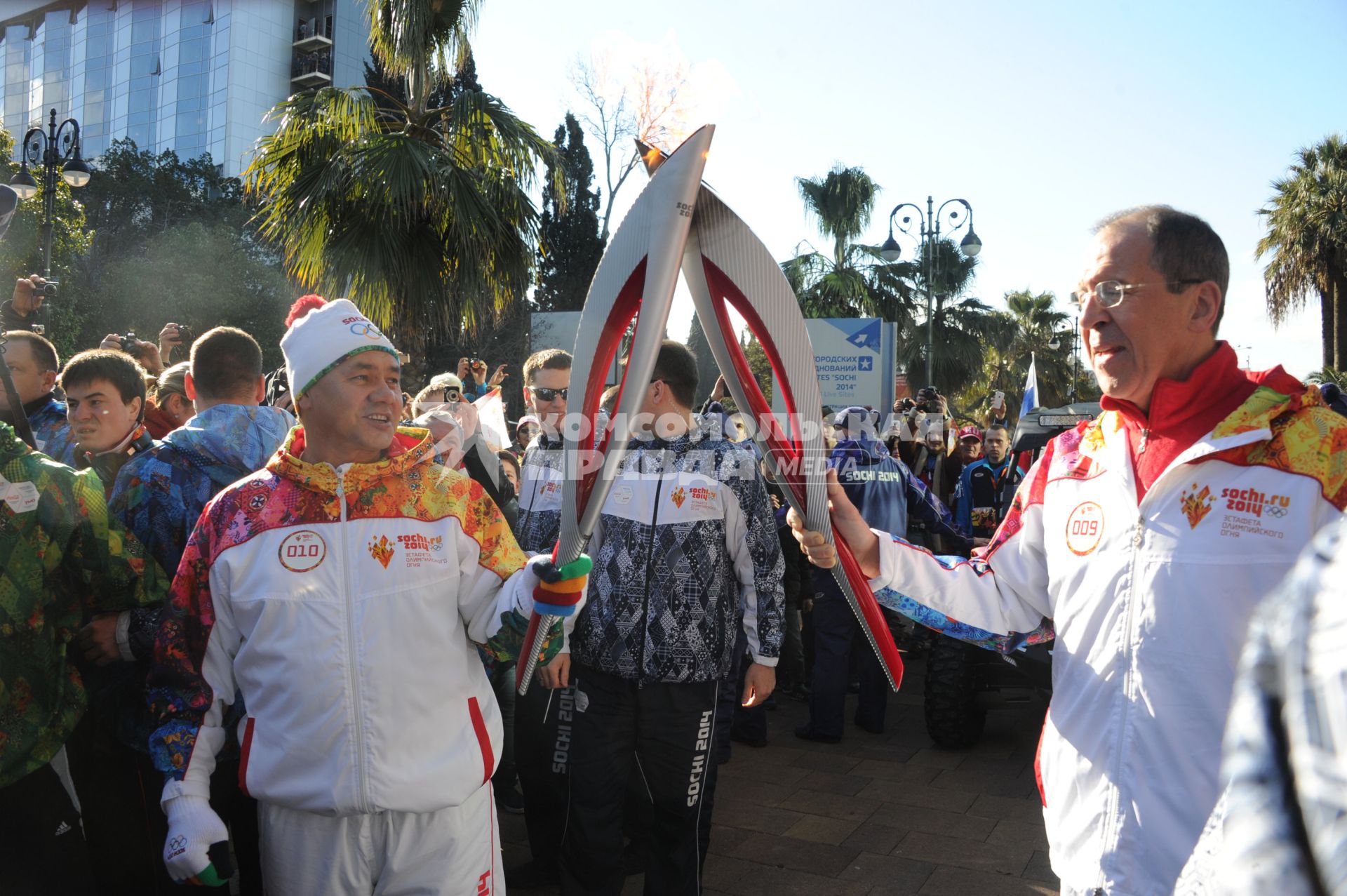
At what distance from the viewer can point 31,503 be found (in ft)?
7.75

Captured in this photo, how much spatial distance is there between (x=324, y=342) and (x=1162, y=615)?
1.87 m

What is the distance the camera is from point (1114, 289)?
1929mm

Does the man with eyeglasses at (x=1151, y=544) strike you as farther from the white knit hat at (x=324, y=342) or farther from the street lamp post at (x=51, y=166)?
the street lamp post at (x=51, y=166)

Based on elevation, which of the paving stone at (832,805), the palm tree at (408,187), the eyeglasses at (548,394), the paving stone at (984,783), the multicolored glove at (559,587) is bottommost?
the paving stone at (832,805)

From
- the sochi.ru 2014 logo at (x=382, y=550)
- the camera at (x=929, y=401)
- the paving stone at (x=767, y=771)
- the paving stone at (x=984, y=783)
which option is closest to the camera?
the sochi.ru 2014 logo at (x=382, y=550)

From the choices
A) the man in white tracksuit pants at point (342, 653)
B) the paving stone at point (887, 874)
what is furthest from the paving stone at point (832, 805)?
the man in white tracksuit pants at point (342, 653)

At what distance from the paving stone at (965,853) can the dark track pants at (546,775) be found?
143 centimetres

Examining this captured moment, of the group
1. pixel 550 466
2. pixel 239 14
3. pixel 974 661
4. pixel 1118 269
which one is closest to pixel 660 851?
pixel 550 466

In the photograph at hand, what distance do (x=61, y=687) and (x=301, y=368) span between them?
1.02 metres

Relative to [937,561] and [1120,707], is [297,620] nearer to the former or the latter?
[937,561]

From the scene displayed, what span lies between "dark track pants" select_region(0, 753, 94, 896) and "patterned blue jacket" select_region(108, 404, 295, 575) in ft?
1.99

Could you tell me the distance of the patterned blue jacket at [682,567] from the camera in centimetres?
313

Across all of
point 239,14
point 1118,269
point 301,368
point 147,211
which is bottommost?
point 301,368

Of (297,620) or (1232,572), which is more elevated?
(1232,572)
